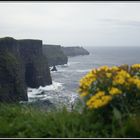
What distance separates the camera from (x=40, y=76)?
85812mm

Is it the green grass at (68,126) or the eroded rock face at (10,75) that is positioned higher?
the green grass at (68,126)

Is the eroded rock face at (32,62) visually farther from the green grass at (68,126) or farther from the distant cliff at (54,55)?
the green grass at (68,126)

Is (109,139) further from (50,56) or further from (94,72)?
(50,56)

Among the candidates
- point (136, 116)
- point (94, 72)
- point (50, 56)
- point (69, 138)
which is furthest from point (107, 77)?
point (50, 56)

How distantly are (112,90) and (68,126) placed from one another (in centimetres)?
98

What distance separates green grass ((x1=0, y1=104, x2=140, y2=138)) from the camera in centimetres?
588

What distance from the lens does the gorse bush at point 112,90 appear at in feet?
19.8

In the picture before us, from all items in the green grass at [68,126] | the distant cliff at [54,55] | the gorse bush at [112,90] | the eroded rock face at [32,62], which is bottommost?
the distant cliff at [54,55]

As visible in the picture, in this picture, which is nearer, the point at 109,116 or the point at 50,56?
the point at 109,116

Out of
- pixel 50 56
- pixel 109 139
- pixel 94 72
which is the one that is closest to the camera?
pixel 109 139

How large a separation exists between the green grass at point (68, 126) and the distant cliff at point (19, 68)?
52875 mm

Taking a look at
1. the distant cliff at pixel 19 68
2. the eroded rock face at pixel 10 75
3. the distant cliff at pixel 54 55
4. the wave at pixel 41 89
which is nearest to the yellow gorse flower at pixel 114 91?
the distant cliff at pixel 19 68

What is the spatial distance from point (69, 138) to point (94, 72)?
1.44 meters

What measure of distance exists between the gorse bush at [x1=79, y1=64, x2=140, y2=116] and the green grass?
0.23 m
